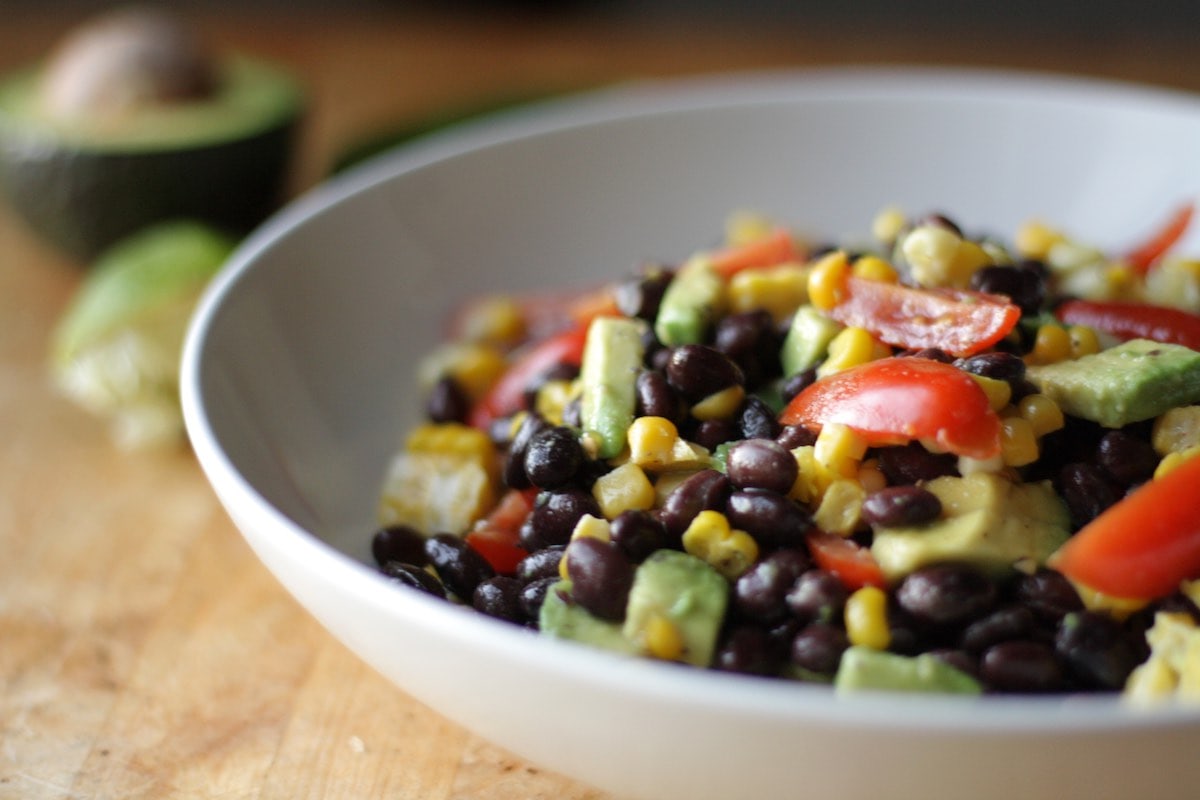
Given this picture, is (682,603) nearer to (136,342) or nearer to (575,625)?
(575,625)

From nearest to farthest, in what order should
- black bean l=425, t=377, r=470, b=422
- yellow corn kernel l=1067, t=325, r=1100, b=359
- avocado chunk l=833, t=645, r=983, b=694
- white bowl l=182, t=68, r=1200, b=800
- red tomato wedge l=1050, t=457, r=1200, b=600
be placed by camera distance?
white bowl l=182, t=68, r=1200, b=800
avocado chunk l=833, t=645, r=983, b=694
red tomato wedge l=1050, t=457, r=1200, b=600
yellow corn kernel l=1067, t=325, r=1100, b=359
black bean l=425, t=377, r=470, b=422

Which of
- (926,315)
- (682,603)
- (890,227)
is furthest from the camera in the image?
(890,227)

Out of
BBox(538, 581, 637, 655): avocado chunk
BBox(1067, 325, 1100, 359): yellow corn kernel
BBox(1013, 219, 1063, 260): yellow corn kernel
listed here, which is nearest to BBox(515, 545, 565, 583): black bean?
BBox(538, 581, 637, 655): avocado chunk

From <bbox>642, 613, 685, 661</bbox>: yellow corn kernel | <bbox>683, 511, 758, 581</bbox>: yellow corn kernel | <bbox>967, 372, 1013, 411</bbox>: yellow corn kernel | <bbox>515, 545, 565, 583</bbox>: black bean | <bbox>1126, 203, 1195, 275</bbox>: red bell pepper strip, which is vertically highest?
<bbox>967, 372, 1013, 411</bbox>: yellow corn kernel

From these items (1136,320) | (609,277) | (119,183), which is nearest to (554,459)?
(1136,320)

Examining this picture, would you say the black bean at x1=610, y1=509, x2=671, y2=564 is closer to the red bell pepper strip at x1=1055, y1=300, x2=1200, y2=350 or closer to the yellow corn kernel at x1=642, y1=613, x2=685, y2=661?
the yellow corn kernel at x1=642, y1=613, x2=685, y2=661

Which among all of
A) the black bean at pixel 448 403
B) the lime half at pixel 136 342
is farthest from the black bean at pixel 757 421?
the lime half at pixel 136 342

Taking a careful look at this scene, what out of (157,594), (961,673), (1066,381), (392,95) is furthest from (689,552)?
(392,95)

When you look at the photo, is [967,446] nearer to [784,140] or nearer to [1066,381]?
[1066,381]
